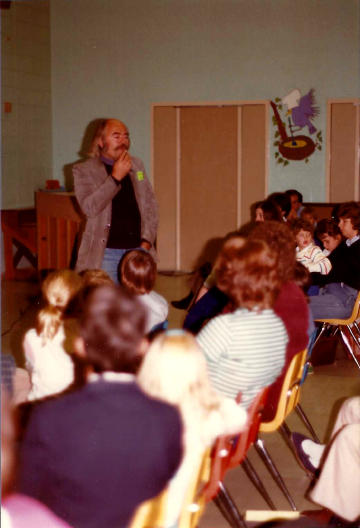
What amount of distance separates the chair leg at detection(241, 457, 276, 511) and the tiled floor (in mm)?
50

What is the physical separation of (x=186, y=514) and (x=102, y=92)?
722cm

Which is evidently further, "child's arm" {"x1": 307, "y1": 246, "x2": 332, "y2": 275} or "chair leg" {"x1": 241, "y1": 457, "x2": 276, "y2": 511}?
"child's arm" {"x1": 307, "y1": 246, "x2": 332, "y2": 275}

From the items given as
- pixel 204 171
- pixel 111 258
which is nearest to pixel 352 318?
pixel 111 258

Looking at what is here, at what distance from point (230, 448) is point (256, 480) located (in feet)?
1.58

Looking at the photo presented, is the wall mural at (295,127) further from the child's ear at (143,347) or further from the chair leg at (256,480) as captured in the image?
the child's ear at (143,347)

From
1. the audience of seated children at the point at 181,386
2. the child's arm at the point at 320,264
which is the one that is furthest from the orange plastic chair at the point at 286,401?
the child's arm at the point at 320,264

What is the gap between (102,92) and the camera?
816cm

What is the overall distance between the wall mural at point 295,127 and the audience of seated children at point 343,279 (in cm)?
369

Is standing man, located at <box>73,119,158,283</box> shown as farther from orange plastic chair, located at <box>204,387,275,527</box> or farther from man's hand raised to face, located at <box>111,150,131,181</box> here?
orange plastic chair, located at <box>204,387,275,527</box>

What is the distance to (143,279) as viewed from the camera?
2854 millimetres

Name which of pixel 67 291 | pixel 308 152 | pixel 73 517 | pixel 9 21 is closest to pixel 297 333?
pixel 67 291

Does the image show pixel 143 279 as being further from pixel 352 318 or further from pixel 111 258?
pixel 352 318

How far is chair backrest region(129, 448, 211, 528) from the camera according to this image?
150cm

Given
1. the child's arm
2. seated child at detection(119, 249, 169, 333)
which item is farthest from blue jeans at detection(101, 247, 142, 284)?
the child's arm
